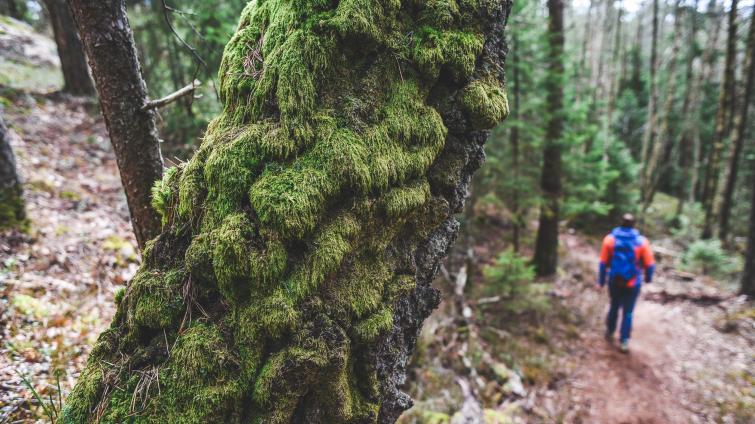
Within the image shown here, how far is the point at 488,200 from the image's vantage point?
388 inches

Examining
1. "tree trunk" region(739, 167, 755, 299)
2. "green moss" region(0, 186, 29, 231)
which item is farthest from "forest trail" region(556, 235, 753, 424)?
"green moss" region(0, 186, 29, 231)

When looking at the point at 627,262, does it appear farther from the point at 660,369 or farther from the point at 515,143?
the point at 515,143

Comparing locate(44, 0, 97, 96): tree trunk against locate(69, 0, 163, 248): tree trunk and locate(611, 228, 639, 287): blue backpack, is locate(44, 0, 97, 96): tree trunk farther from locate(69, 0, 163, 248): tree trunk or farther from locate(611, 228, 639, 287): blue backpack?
locate(611, 228, 639, 287): blue backpack

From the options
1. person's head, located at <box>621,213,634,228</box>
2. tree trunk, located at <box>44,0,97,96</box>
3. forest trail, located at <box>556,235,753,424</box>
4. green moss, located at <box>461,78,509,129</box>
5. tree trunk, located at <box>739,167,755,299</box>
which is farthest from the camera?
tree trunk, located at <box>44,0,97,96</box>

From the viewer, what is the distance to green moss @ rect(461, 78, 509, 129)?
321 centimetres

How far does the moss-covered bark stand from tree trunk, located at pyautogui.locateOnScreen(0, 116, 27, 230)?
4574 millimetres

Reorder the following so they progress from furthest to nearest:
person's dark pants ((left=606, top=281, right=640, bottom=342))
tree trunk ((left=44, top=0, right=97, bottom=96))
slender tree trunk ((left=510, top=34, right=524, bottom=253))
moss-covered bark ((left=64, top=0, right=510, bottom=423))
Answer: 1. tree trunk ((left=44, top=0, right=97, bottom=96))
2. slender tree trunk ((left=510, top=34, right=524, bottom=253))
3. person's dark pants ((left=606, top=281, right=640, bottom=342))
4. moss-covered bark ((left=64, top=0, right=510, bottom=423))

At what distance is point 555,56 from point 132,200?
32.9ft

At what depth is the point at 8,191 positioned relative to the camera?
557cm

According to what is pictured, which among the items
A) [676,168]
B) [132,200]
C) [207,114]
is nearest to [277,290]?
[132,200]

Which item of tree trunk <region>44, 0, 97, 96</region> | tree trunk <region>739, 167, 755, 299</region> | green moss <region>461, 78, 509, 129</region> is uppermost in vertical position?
tree trunk <region>44, 0, 97, 96</region>

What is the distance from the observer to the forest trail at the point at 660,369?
662cm

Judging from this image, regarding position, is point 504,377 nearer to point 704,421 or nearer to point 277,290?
point 704,421

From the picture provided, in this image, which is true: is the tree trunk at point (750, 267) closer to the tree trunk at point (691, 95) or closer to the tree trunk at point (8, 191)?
the tree trunk at point (691, 95)
